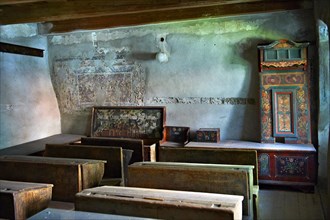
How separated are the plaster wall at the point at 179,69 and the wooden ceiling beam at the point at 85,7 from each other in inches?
25.3

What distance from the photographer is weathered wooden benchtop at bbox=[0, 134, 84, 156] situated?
4.09 metres

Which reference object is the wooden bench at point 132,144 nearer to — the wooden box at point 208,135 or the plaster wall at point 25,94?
the wooden box at point 208,135

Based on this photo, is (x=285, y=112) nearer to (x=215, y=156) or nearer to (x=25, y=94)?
(x=215, y=156)

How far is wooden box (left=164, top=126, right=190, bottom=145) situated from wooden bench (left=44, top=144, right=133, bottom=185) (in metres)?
1.32

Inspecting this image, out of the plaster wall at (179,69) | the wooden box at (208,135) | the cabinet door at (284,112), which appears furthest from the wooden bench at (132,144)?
the cabinet door at (284,112)

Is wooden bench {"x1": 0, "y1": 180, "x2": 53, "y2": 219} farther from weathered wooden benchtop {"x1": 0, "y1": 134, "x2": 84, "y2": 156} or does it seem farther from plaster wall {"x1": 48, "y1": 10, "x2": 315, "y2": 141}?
plaster wall {"x1": 48, "y1": 10, "x2": 315, "y2": 141}

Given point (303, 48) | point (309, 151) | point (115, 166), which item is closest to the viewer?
point (115, 166)

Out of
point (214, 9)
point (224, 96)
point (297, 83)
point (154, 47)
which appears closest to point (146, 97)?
point (154, 47)

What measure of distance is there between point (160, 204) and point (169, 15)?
127 inches

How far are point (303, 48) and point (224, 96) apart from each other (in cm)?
121

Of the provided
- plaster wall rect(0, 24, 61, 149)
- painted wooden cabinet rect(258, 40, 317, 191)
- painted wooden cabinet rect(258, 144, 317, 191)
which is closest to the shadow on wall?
painted wooden cabinet rect(258, 40, 317, 191)

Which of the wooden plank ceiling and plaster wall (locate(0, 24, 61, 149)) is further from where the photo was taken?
plaster wall (locate(0, 24, 61, 149))

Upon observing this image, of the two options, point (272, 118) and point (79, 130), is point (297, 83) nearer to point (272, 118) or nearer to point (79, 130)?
point (272, 118)

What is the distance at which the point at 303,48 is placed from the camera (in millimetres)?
3906
